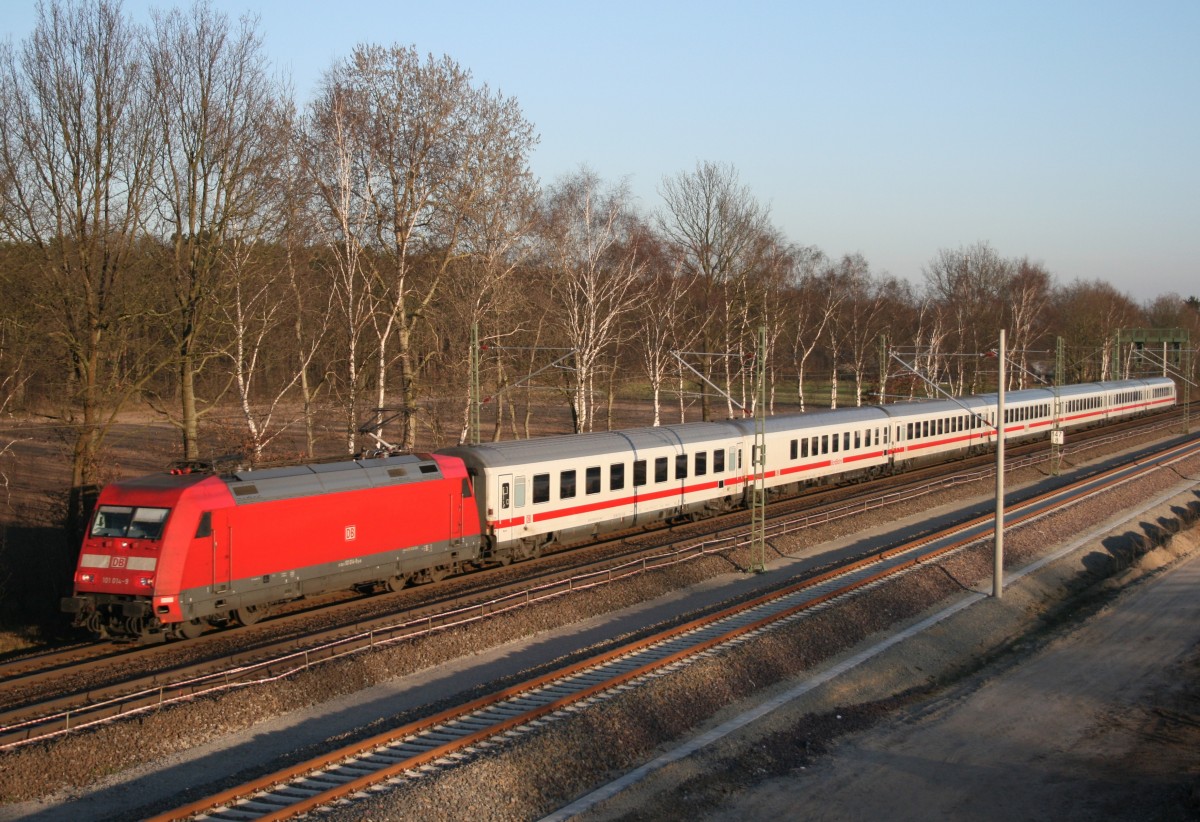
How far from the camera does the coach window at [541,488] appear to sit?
24.5 m

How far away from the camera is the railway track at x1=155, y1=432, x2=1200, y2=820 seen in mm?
11273

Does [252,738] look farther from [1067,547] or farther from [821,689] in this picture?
[1067,547]

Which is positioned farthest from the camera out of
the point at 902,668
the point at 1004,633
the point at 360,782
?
the point at 1004,633

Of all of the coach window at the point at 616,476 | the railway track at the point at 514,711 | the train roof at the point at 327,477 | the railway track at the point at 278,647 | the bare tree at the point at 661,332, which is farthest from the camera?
the bare tree at the point at 661,332

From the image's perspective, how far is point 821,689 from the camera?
16859mm

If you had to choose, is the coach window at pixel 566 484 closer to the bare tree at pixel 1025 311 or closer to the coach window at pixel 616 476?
the coach window at pixel 616 476

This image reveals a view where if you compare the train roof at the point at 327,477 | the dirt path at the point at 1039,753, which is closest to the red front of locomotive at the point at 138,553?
the train roof at the point at 327,477

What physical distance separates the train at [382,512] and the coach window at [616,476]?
0.04 metres

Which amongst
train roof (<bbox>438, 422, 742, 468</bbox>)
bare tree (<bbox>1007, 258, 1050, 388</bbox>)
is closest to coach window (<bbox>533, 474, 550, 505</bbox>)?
train roof (<bbox>438, 422, 742, 468</bbox>)

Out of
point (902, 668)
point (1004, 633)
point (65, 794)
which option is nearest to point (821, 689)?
point (902, 668)

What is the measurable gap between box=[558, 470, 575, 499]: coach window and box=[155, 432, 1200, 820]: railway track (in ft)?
20.2

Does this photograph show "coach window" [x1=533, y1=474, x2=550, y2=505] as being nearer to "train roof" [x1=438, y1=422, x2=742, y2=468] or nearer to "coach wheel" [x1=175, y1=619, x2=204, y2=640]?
"train roof" [x1=438, y1=422, x2=742, y2=468]

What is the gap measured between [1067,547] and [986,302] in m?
63.6

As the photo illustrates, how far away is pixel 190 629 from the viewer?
1748cm
